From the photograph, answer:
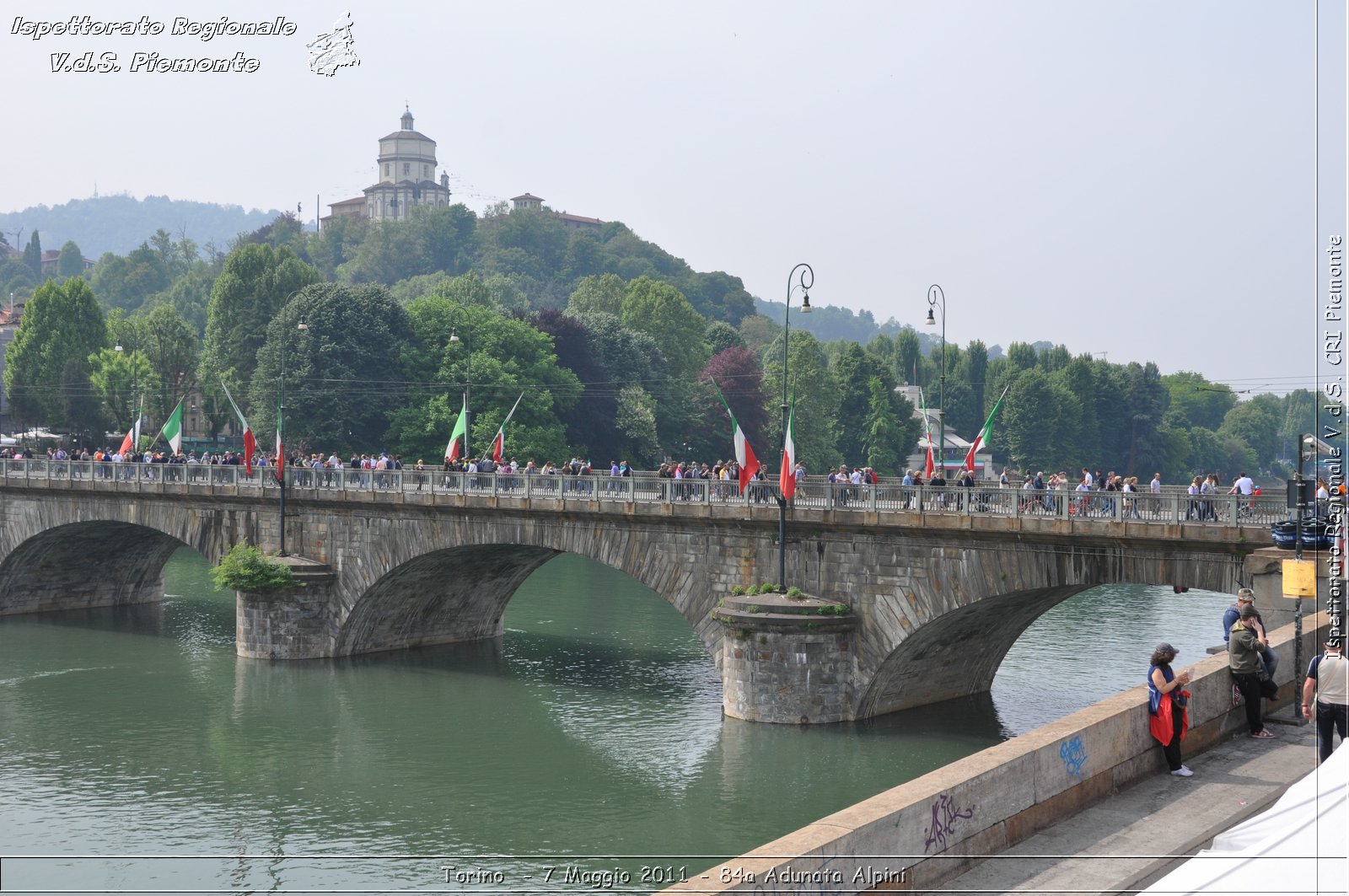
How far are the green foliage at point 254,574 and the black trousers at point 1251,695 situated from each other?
104 ft

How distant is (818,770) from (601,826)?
16.7 feet

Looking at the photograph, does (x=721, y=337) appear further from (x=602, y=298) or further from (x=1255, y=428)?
(x=1255, y=428)

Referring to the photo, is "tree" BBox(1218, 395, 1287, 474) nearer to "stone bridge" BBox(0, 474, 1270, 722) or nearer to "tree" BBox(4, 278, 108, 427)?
"tree" BBox(4, 278, 108, 427)

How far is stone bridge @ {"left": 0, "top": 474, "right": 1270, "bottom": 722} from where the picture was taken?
29.9m

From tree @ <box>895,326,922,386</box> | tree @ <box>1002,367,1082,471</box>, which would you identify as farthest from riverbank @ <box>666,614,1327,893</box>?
tree @ <box>895,326,922,386</box>

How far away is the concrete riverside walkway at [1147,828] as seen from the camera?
1150cm

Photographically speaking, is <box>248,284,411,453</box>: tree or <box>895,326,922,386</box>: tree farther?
<box>895,326,922,386</box>: tree

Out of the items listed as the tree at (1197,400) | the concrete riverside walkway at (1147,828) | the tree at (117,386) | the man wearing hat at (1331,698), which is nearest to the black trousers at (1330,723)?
the man wearing hat at (1331,698)

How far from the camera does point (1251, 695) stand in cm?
1648

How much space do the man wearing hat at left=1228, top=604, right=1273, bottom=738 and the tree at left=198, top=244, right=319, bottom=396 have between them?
274 feet

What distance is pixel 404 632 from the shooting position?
45.8m

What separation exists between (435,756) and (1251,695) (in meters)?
21.1

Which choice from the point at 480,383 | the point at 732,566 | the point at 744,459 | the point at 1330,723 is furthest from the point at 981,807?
the point at 480,383

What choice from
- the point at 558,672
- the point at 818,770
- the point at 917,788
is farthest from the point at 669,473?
the point at 917,788
